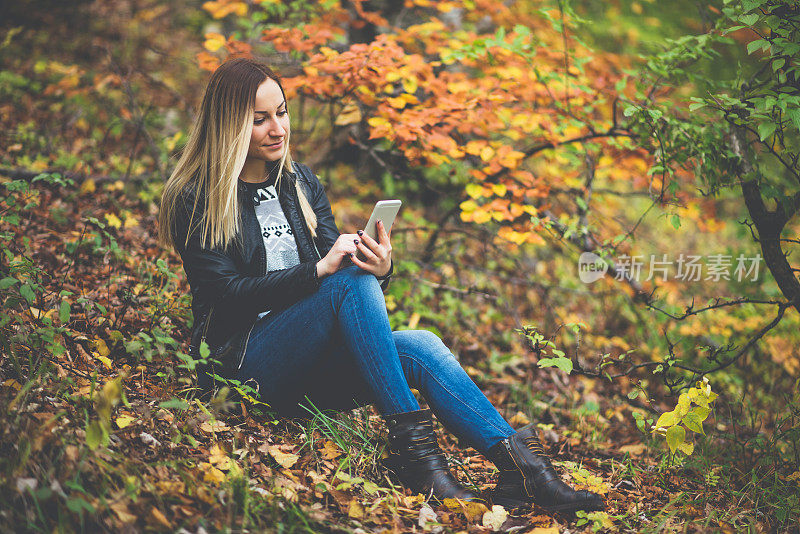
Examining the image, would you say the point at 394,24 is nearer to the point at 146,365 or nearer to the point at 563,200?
the point at 563,200

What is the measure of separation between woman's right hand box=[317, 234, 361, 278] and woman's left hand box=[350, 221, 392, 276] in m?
0.02

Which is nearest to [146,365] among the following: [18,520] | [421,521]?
[18,520]

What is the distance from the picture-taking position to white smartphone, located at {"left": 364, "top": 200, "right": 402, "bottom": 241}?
2117mm

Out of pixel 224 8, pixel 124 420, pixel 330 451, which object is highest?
pixel 224 8

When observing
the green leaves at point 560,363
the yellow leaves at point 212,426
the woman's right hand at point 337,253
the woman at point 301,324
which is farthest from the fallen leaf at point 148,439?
the green leaves at point 560,363

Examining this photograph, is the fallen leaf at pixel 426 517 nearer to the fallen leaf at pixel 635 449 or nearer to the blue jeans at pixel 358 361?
the blue jeans at pixel 358 361

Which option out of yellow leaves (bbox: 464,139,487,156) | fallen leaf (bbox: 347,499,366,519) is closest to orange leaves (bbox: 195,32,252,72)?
yellow leaves (bbox: 464,139,487,156)

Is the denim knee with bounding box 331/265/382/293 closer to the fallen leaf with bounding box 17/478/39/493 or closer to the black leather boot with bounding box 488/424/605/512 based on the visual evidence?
the black leather boot with bounding box 488/424/605/512

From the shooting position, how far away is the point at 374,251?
222 cm

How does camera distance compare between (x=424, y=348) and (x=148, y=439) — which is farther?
(x=424, y=348)

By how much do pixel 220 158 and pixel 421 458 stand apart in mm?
1453

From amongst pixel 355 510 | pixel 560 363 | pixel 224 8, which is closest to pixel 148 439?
pixel 355 510

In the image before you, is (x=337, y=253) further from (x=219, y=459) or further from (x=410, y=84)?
(x=410, y=84)

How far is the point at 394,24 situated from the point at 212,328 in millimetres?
3365
